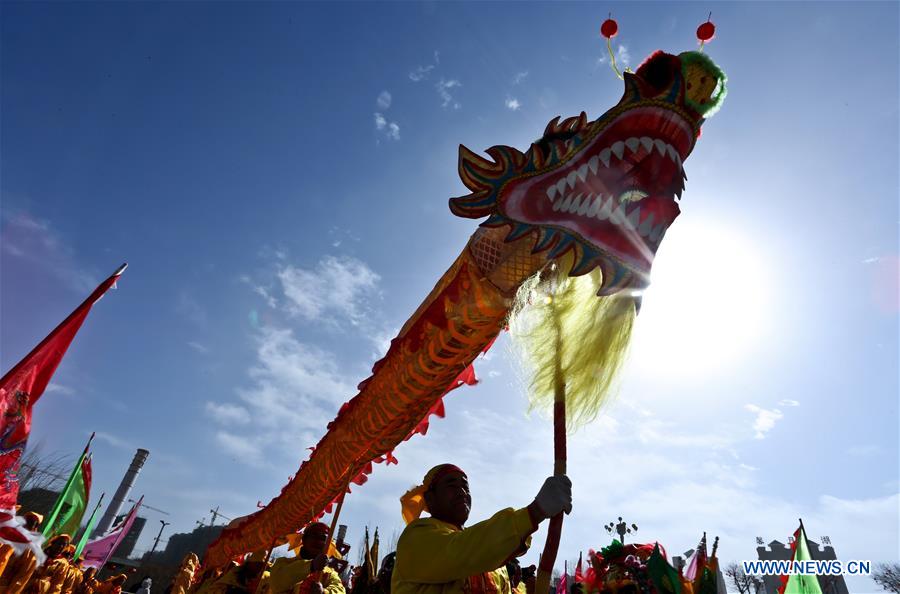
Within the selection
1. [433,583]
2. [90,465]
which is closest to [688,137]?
[433,583]

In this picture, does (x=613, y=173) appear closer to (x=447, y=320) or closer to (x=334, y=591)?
(x=447, y=320)

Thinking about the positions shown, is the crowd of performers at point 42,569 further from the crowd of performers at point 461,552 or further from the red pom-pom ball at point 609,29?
the red pom-pom ball at point 609,29

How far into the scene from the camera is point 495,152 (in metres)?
2.92

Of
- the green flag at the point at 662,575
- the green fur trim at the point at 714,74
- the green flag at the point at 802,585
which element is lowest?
the green flag at the point at 662,575

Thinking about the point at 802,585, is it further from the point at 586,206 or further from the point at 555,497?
the point at 555,497

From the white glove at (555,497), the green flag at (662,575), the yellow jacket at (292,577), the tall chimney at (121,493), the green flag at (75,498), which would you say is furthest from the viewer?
the tall chimney at (121,493)

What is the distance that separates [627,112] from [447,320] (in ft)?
5.90

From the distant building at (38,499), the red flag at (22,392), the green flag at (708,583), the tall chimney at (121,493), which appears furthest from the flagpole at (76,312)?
the tall chimney at (121,493)

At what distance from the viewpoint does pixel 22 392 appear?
3.83 m

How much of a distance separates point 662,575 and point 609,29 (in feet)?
14.8

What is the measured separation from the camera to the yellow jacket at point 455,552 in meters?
1.68

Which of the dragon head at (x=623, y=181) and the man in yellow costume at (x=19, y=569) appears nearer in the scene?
the dragon head at (x=623, y=181)

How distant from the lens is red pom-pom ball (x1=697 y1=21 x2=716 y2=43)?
2826 millimetres

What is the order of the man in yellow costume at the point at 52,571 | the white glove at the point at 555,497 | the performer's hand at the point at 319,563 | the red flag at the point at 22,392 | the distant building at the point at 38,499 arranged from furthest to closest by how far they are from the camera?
the distant building at the point at 38,499, the man in yellow costume at the point at 52,571, the performer's hand at the point at 319,563, the red flag at the point at 22,392, the white glove at the point at 555,497
